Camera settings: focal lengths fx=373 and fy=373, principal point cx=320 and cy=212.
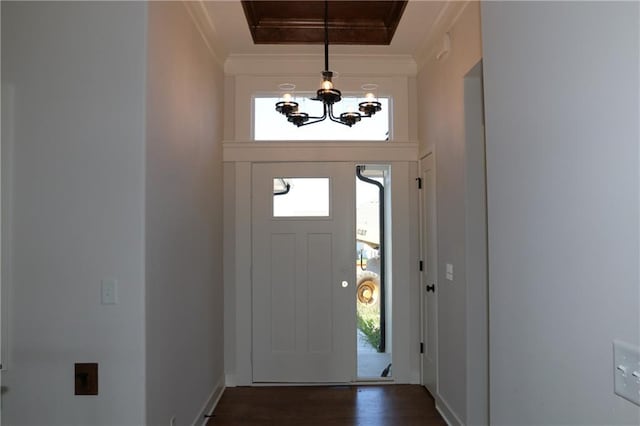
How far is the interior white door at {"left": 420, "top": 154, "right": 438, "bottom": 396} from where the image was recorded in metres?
3.08

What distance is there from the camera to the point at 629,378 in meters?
0.86

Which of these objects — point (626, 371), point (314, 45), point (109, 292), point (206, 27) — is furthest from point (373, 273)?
point (626, 371)

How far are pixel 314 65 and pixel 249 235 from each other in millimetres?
1677

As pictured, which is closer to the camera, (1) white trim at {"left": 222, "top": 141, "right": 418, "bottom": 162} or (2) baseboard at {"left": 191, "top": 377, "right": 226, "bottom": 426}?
(2) baseboard at {"left": 191, "top": 377, "right": 226, "bottom": 426}

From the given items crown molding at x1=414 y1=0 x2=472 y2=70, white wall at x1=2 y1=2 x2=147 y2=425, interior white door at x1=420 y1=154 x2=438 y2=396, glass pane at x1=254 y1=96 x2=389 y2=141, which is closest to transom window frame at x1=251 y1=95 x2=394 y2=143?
glass pane at x1=254 y1=96 x2=389 y2=141

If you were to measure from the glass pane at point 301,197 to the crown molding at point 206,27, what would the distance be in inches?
46.8

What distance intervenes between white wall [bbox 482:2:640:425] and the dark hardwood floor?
1621mm

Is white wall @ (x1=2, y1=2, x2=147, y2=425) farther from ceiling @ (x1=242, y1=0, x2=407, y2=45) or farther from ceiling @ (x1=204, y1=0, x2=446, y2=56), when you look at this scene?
ceiling @ (x1=242, y1=0, x2=407, y2=45)

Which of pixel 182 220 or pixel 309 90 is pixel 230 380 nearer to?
pixel 182 220

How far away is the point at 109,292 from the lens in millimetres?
1771

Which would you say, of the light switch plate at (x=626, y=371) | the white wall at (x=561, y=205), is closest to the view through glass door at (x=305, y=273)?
the white wall at (x=561, y=205)

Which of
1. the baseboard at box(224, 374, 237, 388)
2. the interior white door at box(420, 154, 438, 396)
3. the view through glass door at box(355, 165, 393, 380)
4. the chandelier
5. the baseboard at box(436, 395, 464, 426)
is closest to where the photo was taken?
the chandelier

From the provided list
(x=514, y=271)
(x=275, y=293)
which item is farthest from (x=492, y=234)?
(x=275, y=293)

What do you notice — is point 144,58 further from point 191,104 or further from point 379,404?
point 379,404
